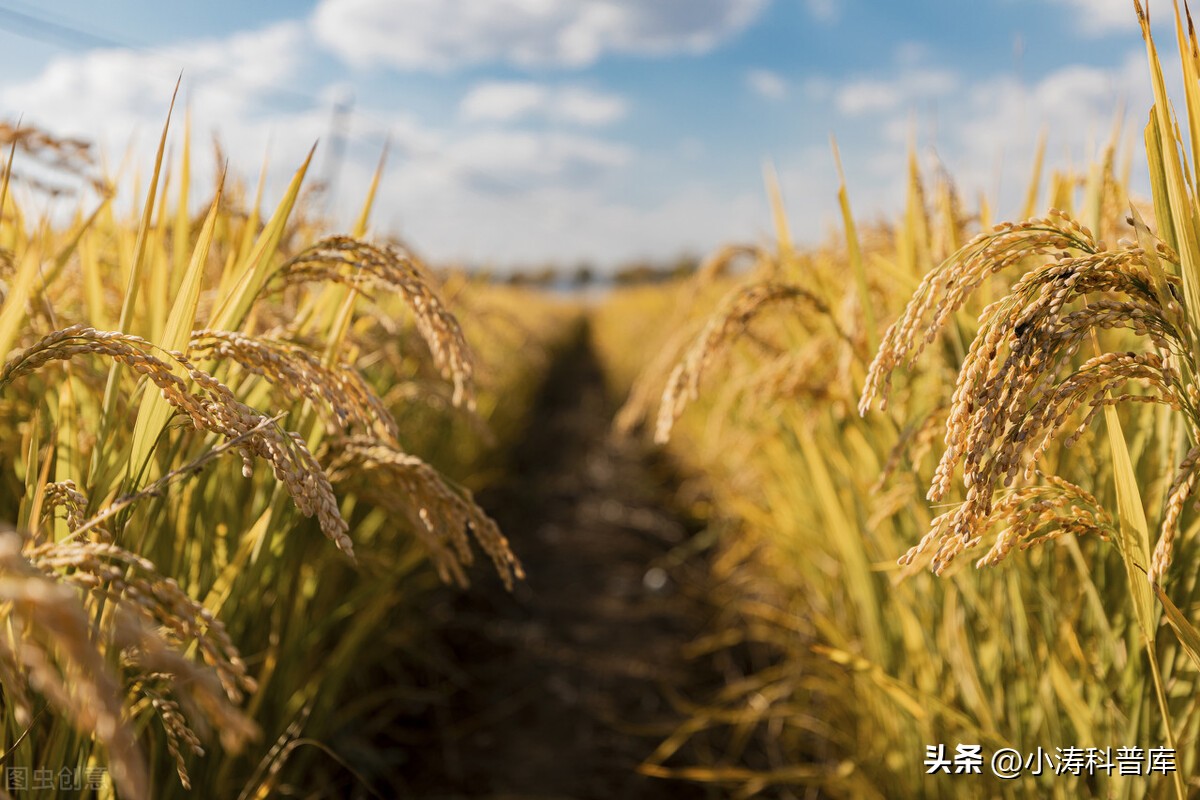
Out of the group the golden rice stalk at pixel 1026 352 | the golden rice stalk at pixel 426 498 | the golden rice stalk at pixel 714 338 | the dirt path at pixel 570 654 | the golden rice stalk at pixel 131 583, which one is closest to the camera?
the golden rice stalk at pixel 131 583

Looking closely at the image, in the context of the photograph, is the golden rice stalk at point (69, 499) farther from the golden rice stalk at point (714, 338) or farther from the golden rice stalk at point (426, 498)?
the golden rice stalk at point (714, 338)

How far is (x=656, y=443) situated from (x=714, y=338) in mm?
542

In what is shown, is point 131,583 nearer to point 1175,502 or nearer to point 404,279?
point 404,279

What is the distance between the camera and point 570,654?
351 centimetres

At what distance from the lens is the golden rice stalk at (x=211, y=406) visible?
37.6 inches

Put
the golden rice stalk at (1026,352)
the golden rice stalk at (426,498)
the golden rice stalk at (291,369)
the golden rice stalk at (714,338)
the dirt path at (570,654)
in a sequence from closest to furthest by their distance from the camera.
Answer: the golden rice stalk at (1026,352)
the golden rice stalk at (291,369)
the golden rice stalk at (426,498)
the golden rice stalk at (714,338)
the dirt path at (570,654)

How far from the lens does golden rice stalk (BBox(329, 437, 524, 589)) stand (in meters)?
1.27

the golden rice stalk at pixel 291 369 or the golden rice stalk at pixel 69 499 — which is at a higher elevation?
the golden rice stalk at pixel 291 369

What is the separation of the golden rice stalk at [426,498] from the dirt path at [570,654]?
1.40 meters

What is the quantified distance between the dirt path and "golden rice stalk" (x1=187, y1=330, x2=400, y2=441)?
67.6 inches

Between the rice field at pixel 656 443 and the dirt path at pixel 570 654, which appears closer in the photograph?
the rice field at pixel 656 443

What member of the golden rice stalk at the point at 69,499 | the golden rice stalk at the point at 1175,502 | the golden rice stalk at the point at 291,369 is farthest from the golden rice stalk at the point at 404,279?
the golden rice stalk at the point at 1175,502

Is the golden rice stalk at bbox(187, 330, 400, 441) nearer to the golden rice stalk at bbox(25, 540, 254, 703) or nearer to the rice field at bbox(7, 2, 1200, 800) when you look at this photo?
the rice field at bbox(7, 2, 1200, 800)

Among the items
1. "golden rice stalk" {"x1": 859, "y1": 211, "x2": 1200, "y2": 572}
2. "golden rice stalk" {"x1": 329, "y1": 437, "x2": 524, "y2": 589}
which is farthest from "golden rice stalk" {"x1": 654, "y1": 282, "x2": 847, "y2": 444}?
"golden rice stalk" {"x1": 859, "y1": 211, "x2": 1200, "y2": 572}
